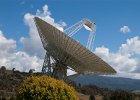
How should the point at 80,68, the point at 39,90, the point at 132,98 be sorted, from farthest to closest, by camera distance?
1. the point at 132,98
2. the point at 80,68
3. the point at 39,90

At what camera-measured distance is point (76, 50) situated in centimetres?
6294

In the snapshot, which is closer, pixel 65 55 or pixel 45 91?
pixel 45 91

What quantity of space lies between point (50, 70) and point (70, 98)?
32719mm

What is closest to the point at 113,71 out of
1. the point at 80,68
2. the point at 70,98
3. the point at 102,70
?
the point at 102,70

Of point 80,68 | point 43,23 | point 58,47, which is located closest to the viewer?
point 43,23

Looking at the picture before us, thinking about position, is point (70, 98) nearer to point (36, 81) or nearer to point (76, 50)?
point (36, 81)

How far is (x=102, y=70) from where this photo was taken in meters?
70.8

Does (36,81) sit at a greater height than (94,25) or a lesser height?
lesser

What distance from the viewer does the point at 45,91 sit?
4128 centimetres

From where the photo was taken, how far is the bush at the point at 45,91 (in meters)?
41.1

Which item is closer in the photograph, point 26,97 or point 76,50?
point 26,97

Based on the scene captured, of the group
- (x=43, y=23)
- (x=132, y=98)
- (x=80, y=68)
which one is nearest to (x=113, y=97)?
(x=132, y=98)

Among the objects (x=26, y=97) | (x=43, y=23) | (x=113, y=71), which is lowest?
(x=26, y=97)

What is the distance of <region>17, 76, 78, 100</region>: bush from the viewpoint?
41.1 m
